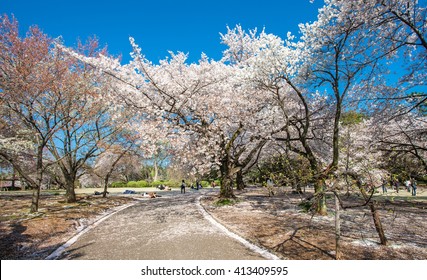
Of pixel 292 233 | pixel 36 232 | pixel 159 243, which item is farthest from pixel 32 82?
pixel 292 233

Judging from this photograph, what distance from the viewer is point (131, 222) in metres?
9.27

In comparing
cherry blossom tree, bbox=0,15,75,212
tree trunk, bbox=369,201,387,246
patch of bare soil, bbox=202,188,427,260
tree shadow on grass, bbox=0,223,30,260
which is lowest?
tree shadow on grass, bbox=0,223,30,260

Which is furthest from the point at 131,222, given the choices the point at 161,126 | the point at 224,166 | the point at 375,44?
the point at 375,44

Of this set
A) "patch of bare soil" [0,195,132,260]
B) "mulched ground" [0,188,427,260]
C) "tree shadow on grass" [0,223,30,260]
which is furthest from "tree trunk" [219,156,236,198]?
"tree shadow on grass" [0,223,30,260]

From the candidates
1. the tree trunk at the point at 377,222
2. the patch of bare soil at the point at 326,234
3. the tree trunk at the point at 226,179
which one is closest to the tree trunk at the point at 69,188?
the tree trunk at the point at 226,179

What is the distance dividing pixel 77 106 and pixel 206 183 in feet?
107

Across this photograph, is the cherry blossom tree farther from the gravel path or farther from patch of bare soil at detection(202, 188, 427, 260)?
patch of bare soil at detection(202, 188, 427, 260)

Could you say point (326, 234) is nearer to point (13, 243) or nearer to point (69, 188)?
point (13, 243)

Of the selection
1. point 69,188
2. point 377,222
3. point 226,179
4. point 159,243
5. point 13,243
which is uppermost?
point 226,179

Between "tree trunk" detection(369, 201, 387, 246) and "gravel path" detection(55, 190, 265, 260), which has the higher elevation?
"tree trunk" detection(369, 201, 387, 246)

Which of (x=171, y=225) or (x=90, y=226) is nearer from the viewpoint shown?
(x=171, y=225)

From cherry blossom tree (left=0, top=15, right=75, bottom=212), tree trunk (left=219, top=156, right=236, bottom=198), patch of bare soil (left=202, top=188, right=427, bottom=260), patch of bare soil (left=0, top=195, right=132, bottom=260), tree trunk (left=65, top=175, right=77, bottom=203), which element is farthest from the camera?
tree trunk (left=65, top=175, right=77, bottom=203)

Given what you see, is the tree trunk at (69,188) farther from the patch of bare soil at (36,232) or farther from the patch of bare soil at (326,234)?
the patch of bare soil at (326,234)

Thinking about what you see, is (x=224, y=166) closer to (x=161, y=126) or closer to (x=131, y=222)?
(x=161, y=126)
